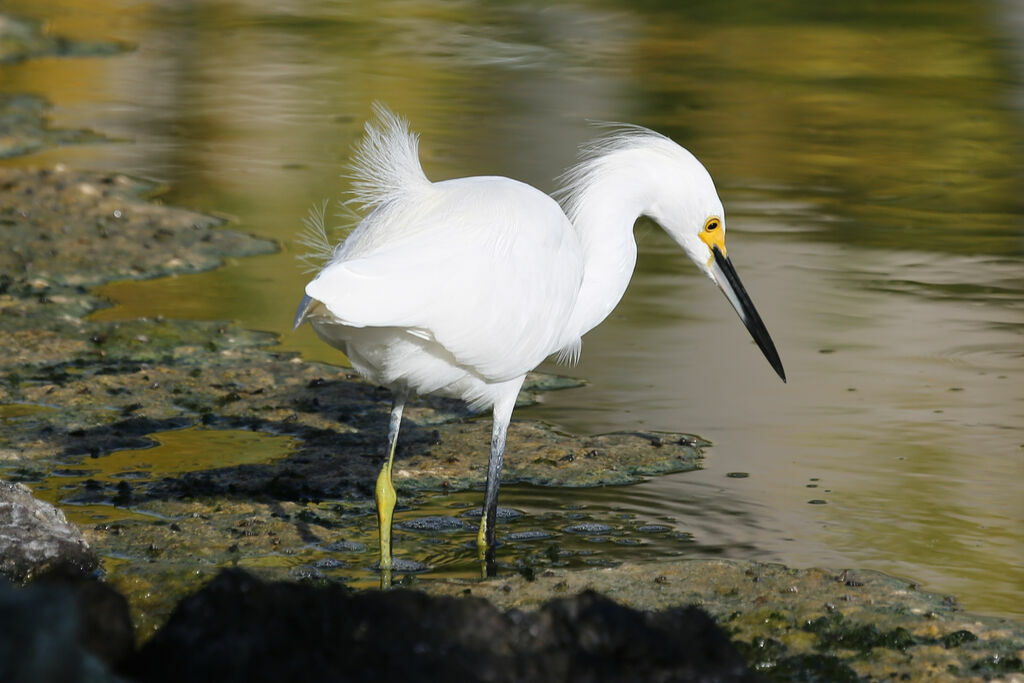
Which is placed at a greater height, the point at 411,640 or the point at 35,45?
the point at 411,640

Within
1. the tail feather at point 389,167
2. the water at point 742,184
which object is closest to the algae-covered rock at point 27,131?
the water at point 742,184

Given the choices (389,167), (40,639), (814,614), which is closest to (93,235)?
(389,167)

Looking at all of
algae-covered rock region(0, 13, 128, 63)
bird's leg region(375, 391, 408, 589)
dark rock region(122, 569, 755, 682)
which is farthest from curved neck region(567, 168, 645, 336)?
algae-covered rock region(0, 13, 128, 63)

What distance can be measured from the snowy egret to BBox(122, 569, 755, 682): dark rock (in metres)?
1.28

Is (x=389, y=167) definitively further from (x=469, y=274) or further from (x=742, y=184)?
(x=742, y=184)

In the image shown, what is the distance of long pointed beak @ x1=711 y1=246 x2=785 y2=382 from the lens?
5.20 metres

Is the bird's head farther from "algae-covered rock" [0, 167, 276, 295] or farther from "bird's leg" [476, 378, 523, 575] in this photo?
"algae-covered rock" [0, 167, 276, 295]

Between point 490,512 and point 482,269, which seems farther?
point 490,512

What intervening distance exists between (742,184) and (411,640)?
7.92 metres

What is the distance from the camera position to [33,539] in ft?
12.6

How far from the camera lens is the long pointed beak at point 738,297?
205 inches

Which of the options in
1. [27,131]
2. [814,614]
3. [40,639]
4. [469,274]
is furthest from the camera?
[27,131]

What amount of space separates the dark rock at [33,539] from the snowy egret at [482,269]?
2.84 feet

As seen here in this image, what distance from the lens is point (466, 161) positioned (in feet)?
34.2
